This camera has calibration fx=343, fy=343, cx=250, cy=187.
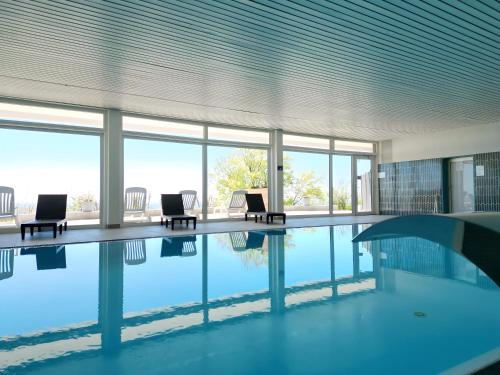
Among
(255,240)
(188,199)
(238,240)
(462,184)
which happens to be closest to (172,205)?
(188,199)

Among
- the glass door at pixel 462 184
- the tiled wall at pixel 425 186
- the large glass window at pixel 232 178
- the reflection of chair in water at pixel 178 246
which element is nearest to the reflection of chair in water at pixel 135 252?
the reflection of chair in water at pixel 178 246

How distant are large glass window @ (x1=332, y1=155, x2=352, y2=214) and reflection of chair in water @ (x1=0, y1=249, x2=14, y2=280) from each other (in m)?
11.5

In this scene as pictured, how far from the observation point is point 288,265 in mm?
5121

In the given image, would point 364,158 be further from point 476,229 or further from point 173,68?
point 476,229

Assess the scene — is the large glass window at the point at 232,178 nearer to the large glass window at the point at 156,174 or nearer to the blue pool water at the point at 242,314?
the large glass window at the point at 156,174

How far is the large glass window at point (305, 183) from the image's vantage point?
14.1m

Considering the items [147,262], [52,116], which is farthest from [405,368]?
[52,116]

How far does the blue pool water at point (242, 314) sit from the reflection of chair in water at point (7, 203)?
328cm

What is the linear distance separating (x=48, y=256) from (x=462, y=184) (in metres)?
13.0

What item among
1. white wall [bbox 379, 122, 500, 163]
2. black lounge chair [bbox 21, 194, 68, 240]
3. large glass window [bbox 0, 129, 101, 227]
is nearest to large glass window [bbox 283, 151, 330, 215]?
white wall [bbox 379, 122, 500, 163]

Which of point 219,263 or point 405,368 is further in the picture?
point 219,263

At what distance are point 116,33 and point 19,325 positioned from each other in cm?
412

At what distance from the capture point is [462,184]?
12484 millimetres

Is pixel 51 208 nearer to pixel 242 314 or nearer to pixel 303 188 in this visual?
pixel 242 314
